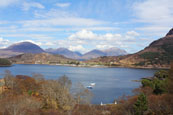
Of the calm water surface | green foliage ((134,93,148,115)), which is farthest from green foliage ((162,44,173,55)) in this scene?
green foliage ((134,93,148,115))

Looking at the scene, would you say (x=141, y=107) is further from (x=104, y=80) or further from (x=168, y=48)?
(x=168, y=48)

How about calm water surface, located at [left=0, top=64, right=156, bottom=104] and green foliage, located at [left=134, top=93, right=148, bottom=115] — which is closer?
green foliage, located at [left=134, top=93, right=148, bottom=115]

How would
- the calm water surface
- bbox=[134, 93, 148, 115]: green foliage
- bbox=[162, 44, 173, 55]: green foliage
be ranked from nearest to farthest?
bbox=[134, 93, 148, 115]: green foliage, the calm water surface, bbox=[162, 44, 173, 55]: green foliage

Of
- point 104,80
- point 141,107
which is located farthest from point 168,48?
point 141,107

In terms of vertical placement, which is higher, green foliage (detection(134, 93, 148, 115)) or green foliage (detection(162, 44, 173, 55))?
green foliage (detection(162, 44, 173, 55))

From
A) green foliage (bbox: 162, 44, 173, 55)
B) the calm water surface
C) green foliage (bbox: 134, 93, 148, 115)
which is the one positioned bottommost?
the calm water surface

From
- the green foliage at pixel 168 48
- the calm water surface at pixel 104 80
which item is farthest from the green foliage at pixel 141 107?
the green foliage at pixel 168 48

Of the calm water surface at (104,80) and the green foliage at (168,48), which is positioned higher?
the green foliage at (168,48)

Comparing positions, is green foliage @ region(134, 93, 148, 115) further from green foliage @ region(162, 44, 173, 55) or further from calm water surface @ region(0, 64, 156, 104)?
green foliage @ region(162, 44, 173, 55)

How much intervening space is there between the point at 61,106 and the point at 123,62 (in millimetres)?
119383

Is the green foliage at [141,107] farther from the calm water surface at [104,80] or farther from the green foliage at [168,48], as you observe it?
the green foliage at [168,48]

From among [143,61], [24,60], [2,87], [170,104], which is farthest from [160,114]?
[24,60]

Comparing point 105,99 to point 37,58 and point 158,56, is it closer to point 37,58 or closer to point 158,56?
point 158,56

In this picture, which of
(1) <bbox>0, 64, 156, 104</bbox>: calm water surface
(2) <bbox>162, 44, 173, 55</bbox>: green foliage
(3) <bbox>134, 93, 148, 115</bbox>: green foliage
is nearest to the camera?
(3) <bbox>134, 93, 148, 115</bbox>: green foliage
